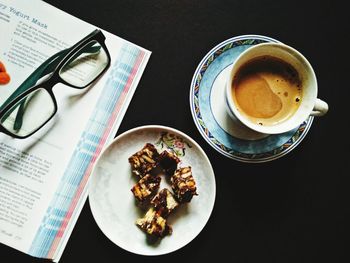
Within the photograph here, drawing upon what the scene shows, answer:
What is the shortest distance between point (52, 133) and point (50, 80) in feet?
0.43

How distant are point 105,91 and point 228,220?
0.44 meters

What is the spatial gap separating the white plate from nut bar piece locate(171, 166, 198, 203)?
31 mm

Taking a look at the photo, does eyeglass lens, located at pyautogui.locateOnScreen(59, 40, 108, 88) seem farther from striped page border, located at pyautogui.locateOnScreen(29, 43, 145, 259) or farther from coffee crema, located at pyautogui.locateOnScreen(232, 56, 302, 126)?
coffee crema, located at pyautogui.locateOnScreen(232, 56, 302, 126)

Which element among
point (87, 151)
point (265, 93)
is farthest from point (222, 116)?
point (87, 151)

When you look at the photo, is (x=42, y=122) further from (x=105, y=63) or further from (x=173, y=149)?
(x=173, y=149)

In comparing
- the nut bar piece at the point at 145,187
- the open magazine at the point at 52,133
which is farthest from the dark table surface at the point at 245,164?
the nut bar piece at the point at 145,187

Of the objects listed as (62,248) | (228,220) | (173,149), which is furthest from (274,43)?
(62,248)

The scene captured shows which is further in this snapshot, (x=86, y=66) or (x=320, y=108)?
(x=86, y=66)

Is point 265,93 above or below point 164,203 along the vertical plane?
above

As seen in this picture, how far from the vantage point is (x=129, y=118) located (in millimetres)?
1056

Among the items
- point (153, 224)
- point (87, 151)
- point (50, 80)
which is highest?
point (50, 80)

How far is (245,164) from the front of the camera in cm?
107

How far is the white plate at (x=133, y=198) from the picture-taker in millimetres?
1018

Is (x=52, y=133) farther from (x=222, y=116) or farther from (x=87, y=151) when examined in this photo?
(x=222, y=116)
